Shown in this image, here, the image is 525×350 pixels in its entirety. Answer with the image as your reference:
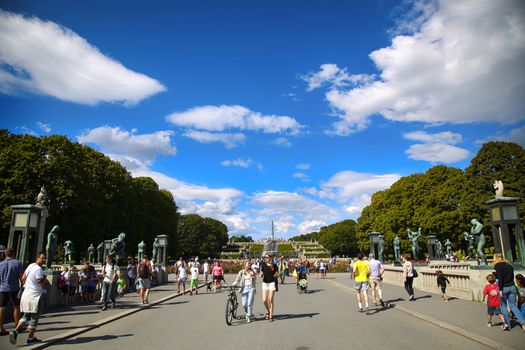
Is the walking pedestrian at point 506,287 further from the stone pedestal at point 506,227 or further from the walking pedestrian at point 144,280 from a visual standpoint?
the walking pedestrian at point 144,280

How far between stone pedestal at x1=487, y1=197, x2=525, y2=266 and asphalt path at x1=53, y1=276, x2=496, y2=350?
474 cm

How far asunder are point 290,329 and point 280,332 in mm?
491

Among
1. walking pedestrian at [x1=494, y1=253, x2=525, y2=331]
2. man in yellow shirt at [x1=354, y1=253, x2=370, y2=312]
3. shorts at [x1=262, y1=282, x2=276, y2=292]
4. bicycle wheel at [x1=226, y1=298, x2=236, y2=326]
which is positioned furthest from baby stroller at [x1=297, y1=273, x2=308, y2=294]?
walking pedestrian at [x1=494, y1=253, x2=525, y2=331]

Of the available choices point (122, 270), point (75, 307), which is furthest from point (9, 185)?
point (75, 307)

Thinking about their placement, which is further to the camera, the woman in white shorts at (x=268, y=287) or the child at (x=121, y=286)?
the child at (x=121, y=286)

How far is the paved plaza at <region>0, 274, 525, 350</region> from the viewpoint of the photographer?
7895 mm

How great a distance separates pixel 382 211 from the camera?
63.8 metres

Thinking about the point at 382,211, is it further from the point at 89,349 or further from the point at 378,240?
the point at 89,349

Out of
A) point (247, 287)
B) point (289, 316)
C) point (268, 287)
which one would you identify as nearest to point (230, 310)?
point (247, 287)

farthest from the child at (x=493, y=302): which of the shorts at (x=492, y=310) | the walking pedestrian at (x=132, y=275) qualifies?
the walking pedestrian at (x=132, y=275)

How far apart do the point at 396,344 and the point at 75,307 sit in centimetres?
1215

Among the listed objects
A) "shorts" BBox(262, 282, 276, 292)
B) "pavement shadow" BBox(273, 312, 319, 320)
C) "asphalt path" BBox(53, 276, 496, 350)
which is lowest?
"pavement shadow" BBox(273, 312, 319, 320)

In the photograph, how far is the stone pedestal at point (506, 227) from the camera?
1366 centimetres

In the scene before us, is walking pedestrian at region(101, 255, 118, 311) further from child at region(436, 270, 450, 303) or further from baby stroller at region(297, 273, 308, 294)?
child at region(436, 270, 450, 303)
